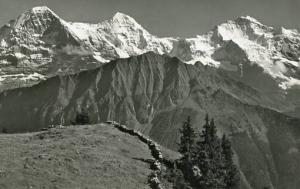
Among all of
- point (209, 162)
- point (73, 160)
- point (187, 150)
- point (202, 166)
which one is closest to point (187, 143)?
point (187, 150)

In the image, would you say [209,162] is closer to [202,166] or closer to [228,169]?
[202,166]

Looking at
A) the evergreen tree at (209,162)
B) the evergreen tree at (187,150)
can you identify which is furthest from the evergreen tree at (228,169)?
the evergreen tree at (187,150)

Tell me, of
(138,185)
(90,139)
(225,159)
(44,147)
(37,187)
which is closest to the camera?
(37,187)

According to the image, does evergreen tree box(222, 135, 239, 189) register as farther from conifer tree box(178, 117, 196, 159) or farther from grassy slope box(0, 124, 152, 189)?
grassy slope box(0, 124, 152, 189)

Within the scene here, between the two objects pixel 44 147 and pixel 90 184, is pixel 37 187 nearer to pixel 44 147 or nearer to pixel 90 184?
pixel 90 184

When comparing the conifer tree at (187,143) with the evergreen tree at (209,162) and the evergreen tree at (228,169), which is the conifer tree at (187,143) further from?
the evergreen tree at (228,169)

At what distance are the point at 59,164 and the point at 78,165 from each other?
1936 mm

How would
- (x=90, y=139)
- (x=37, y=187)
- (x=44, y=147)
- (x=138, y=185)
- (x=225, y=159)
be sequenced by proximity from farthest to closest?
(x=225, y=159)
(x=90, y=139)
(x=44, y=147)
(x=138, y=185)
(x=37, y=187)

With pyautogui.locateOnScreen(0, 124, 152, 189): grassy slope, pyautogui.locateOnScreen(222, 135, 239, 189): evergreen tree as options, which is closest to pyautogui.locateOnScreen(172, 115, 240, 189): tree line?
pyautogui.locateOnScreen(222, 135, 239, 189): evergreen tree

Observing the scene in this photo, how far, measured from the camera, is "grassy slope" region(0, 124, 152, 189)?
6200 centimetres

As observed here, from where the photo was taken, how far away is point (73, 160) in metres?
68.6

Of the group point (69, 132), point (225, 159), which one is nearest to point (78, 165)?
point (69, 132)

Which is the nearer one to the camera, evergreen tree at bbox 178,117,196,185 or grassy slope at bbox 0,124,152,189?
grassy slope at bbox 0,124,152,189

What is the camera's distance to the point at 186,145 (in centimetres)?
8244
